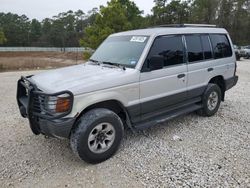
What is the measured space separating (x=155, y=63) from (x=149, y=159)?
1.48 metres

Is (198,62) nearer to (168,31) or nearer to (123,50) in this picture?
(168,31)

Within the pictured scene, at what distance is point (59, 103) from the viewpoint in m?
3.25

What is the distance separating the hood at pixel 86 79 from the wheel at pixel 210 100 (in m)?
2.11

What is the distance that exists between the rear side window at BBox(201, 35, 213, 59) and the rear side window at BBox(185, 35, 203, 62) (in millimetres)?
129

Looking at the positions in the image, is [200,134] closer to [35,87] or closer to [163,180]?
[163,180]

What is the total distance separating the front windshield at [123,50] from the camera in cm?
417

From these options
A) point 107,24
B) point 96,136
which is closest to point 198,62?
point 96,136

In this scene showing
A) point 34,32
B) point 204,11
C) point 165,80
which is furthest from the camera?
point 34,32

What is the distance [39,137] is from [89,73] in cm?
164

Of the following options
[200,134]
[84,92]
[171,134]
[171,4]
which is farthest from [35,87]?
[171,4]

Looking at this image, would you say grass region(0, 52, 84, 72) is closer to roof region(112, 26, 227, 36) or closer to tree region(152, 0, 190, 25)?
tree region(152, 0, 190, 25)

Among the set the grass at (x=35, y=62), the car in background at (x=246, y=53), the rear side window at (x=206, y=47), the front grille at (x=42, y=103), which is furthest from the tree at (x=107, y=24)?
the car in background at (x=246, y=53)

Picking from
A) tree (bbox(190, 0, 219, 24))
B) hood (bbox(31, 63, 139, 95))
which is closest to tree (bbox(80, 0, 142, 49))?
hood (bbox(31, 63, 139, 95))

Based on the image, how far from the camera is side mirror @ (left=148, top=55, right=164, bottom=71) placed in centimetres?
392
